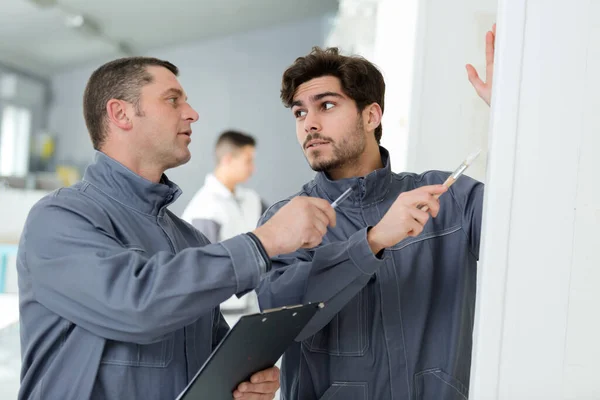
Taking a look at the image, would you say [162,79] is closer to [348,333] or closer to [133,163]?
[133,163]

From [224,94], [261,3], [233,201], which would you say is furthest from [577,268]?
[224,94]

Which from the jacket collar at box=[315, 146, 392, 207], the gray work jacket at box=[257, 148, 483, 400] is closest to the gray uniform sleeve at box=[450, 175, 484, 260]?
the gray work jacket at box=[257, 148, 483, 400]

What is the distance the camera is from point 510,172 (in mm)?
818

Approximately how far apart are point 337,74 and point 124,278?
771mm

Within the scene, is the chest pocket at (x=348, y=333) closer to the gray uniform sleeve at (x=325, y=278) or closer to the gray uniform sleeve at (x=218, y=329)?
the gray uniform sleeve at (x=325, y=278)

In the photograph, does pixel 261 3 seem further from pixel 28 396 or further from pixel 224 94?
pixel 28 396

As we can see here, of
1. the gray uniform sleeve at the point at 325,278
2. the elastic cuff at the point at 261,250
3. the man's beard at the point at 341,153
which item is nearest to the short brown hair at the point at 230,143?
the man's beard at the point at 341,153

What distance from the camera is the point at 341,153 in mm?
1440

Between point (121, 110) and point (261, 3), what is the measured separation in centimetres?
642

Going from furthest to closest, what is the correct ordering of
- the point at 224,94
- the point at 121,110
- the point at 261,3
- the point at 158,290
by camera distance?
the point at 224,94
the point at 261,3
the point at 121,110
the point at 158,290

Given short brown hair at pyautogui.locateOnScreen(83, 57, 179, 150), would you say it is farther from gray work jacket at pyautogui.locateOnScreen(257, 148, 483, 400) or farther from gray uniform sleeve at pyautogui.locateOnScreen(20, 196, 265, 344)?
gray work jacket at pyautogui.locateOnScreen(257, 148, 483, 400)

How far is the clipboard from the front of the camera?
36.3 inches

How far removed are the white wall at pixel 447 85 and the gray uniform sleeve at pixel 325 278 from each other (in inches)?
34.7

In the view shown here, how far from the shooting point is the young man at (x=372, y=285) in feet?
4.08
